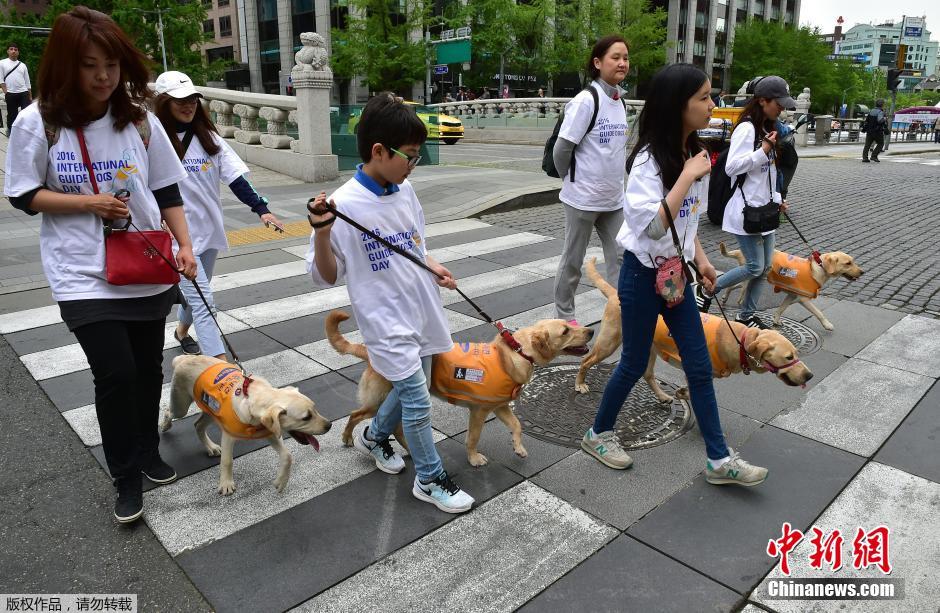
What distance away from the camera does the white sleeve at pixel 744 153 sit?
5164 mm

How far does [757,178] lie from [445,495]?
3852 millimetres

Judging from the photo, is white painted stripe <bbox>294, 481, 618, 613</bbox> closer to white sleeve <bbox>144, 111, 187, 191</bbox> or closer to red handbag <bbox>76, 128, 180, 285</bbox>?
red handbag <bbox>76, 128, 180, 285</bbox>

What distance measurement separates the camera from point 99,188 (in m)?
2.77

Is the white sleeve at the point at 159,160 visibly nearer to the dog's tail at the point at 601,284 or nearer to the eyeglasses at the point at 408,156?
the eyeglasses at the point at 408,156

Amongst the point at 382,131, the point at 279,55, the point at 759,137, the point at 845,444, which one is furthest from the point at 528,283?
the point at 279,55

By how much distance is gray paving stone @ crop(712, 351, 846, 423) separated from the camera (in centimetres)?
430

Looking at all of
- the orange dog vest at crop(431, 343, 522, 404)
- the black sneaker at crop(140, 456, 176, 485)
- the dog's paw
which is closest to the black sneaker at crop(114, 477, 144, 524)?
the black sneaker at crop(140, 456, 176, 485)

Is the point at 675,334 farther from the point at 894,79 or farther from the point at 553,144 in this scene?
the point at 894,79

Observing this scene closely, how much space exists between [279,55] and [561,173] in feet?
188

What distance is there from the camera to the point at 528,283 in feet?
23.6

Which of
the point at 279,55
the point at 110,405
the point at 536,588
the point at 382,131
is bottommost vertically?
the point at 536,588

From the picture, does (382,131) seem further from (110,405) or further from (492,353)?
(110,405)

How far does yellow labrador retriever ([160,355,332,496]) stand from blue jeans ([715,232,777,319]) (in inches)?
148

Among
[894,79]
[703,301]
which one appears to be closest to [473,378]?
[703,301]
